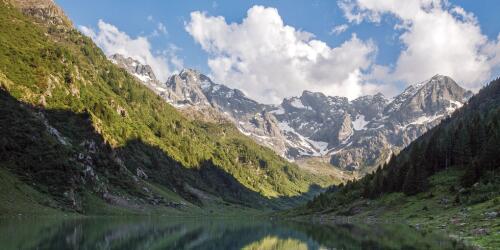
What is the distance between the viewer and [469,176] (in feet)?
351

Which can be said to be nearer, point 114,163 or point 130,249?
point 130,249

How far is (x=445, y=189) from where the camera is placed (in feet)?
385

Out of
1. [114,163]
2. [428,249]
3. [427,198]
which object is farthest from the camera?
[114,163]

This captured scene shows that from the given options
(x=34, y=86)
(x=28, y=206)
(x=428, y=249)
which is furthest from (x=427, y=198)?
(x=34, y=86)

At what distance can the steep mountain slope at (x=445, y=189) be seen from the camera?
76550mm

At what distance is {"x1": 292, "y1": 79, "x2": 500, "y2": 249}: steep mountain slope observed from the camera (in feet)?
251

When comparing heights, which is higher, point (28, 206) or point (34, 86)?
point (34, 86)

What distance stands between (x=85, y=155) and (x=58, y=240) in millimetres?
116687

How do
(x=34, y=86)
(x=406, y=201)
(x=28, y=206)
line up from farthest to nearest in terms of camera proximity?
(x=34, y=86) < (x=406, y=201) < (x=28, y=206)

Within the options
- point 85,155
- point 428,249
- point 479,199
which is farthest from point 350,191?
point 428,249

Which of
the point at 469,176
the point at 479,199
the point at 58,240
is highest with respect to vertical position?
the point at 469,176

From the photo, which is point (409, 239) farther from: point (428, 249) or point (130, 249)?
point (130, 249)

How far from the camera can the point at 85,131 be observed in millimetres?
188625

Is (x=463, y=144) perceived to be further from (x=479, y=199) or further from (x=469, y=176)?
(x=479, y=199)
